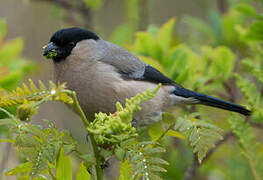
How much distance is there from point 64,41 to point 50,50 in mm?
184

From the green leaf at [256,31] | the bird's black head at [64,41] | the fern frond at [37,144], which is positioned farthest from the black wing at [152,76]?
the fern frond at [37,144]

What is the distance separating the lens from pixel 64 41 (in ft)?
8.59

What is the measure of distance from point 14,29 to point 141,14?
8.40 ft

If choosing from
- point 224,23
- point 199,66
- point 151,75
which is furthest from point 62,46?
point 224,23

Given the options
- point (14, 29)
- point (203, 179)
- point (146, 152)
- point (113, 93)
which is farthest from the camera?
point (14, 29)

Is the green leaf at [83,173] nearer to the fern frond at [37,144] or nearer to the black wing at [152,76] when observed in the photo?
the fern frond at [37,144]

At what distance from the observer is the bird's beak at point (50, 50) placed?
7.81 ft

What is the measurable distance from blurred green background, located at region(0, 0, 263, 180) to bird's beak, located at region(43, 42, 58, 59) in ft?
0.97

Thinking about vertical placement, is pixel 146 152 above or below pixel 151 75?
above

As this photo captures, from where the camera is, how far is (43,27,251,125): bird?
8.04 feet

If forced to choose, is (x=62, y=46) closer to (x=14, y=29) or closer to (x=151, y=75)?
(x=151, y=75)

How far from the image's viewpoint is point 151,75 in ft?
9.34

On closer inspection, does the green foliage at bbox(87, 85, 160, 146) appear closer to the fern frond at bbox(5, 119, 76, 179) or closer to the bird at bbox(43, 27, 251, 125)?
the fern frond at bbox(5, 119, 76, 179)

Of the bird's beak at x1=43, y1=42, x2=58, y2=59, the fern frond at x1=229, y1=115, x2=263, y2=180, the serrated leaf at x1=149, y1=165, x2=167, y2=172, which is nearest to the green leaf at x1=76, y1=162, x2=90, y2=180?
the serrated leaf at x1=149, y1=165, x2=167, y2=172
